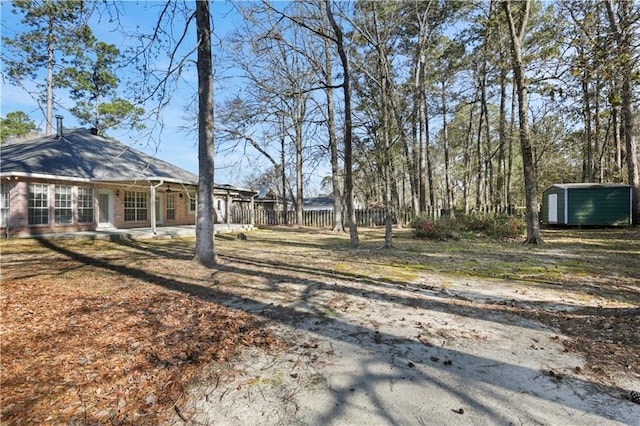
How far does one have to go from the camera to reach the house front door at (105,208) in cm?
1309

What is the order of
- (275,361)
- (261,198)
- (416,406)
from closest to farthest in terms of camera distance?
(416,406) → (275,361) → (261,198)

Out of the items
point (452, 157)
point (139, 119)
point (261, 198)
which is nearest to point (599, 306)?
point (139, 119)

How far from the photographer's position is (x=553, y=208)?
50.1 feet

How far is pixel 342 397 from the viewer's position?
2.10m

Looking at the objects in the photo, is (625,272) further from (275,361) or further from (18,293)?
(18,293)

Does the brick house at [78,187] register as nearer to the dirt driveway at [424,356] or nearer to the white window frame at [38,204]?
the white window frame at [38,204]

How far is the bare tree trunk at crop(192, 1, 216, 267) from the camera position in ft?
21.1

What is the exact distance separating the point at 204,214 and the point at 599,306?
6.60m

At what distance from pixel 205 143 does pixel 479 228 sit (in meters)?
10.7

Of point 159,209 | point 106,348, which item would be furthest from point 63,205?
point 106,348

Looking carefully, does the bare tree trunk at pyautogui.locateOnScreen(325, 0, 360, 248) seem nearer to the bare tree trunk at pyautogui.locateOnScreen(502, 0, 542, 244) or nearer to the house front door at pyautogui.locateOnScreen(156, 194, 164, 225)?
the bare tree trunk at pyautogui.locateOnScreen(502, 0, 542, 244)

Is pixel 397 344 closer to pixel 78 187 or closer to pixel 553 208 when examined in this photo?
pixel 78 187

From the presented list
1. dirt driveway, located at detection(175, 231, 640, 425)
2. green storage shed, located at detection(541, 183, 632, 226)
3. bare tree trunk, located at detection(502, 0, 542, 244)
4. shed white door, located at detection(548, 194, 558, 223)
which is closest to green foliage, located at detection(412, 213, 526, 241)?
bare tree trunk, located at detection(502, 0, 542, 244)

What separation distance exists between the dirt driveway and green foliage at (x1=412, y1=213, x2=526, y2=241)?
5.42 meters
